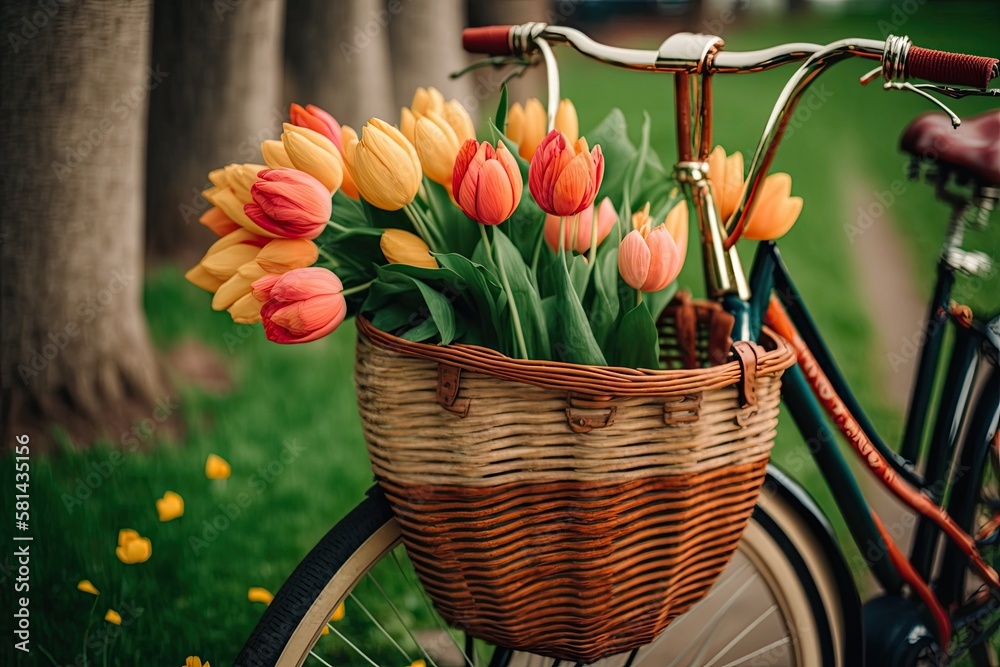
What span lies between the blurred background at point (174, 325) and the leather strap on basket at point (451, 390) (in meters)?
1.05

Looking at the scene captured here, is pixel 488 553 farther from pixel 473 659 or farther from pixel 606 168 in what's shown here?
pixel 606 168

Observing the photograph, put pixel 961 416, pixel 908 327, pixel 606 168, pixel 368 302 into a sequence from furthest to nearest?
pixel 908 327
pixel 961 416
pixel 606 168
pixel 368 302

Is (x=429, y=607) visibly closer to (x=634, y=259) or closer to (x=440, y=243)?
(x=440, y=243)

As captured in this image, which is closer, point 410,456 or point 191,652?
point 410,456

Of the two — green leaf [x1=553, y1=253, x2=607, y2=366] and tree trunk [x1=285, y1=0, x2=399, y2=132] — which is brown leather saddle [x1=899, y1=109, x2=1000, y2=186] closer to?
green leaf [x1=553, y1=253, x2=607, y2=366]

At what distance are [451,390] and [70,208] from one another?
5.28ft

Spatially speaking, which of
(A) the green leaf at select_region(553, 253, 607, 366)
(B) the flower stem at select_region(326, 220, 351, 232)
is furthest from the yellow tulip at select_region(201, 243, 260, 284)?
(A) the green leaf at select_region(553, 253, 607, 366)

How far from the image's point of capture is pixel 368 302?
1.18m

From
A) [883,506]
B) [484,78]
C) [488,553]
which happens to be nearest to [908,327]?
[883,506]

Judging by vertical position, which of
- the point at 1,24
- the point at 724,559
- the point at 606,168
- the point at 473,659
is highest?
the point at 1,24

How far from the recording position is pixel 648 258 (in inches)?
43.8

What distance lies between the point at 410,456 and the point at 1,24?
1.61 m

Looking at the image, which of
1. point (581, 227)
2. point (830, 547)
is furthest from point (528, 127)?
point (830, 547)

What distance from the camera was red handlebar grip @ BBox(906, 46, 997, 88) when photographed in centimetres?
110
